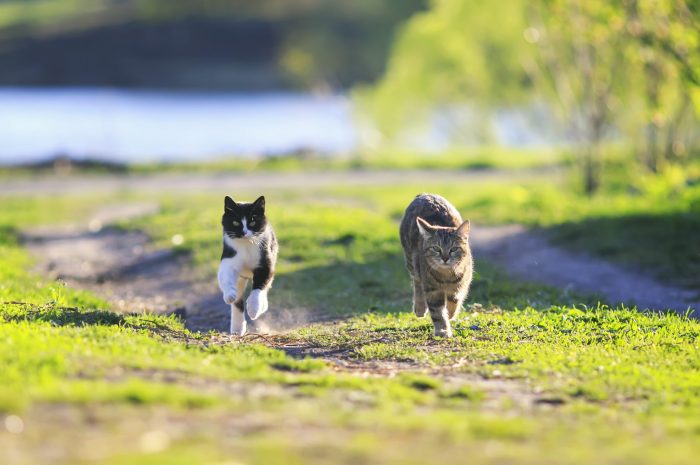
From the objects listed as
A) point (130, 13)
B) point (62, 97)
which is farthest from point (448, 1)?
point (130, 13)

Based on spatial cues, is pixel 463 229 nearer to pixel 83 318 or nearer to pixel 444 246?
pixel 444 246

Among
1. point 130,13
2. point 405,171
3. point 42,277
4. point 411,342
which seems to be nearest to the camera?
point 411,342

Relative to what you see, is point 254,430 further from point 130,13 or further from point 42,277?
point 130,13

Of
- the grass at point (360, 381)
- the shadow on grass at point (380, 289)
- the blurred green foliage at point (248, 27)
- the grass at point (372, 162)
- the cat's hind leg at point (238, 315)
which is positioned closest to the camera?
the grass at point (360, 381)

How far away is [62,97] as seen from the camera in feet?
244

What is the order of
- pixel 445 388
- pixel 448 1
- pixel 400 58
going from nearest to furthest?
pixel 445 388 → pixel 448 1 → pixel 400 58

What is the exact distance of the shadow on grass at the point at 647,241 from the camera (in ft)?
52.7

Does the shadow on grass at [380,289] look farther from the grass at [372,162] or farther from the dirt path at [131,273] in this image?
the grass at [372,162]

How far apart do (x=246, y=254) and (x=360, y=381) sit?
2.91 m

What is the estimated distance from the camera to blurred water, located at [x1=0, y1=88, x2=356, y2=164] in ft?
155

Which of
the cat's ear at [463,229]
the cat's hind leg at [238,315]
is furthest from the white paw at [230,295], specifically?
the cat's ear at [463,229]

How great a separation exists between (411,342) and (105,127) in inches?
1785

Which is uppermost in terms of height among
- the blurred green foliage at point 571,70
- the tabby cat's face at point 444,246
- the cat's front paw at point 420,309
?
the blurred green foliage at point 571,70

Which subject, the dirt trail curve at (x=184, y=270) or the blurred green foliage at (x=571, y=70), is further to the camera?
the blurred green foliage at (x=571, y=70)
